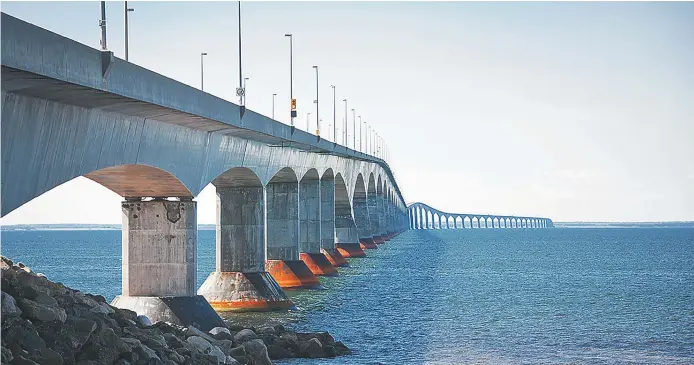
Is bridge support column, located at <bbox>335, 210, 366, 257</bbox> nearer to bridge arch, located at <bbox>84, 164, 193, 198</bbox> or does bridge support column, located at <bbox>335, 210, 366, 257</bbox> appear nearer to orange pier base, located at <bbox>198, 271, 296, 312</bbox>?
orange pier base, located at <bbox>198, 271, 296, 312</bbox>

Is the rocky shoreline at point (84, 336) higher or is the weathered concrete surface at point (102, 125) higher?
the weathered concrete surface at point (102, 125)

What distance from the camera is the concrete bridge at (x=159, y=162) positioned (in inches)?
860

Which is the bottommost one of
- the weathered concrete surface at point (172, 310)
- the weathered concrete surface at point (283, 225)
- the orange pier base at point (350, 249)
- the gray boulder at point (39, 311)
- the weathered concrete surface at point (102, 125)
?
the weathered concrete surface at point (172, 310)

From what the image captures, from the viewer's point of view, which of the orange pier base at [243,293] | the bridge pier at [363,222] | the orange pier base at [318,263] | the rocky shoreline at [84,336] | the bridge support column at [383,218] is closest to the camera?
the rocky shoreline at [84,336]

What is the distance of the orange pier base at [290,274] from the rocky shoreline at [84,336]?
1095 inches

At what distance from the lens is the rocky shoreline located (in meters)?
19.5

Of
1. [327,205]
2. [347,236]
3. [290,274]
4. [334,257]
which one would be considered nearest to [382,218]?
[347,236]

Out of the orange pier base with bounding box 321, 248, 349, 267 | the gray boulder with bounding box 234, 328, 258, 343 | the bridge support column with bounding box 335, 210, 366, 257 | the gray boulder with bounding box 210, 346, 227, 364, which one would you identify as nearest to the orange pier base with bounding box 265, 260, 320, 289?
the orange pier base with bounding box 321, 248, 349, 267

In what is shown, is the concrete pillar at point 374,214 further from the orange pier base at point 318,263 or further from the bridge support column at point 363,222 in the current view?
the orange pier base at point 318,263

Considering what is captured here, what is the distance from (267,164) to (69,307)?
89.5ft

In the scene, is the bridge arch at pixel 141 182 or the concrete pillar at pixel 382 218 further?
the concrete pillar at pixel 382 218

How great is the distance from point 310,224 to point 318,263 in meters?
2.78

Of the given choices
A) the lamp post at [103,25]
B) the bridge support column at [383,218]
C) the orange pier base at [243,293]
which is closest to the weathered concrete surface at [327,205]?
the orange pier base at [243,293]

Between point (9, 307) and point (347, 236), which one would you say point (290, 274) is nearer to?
point (9, 307)
